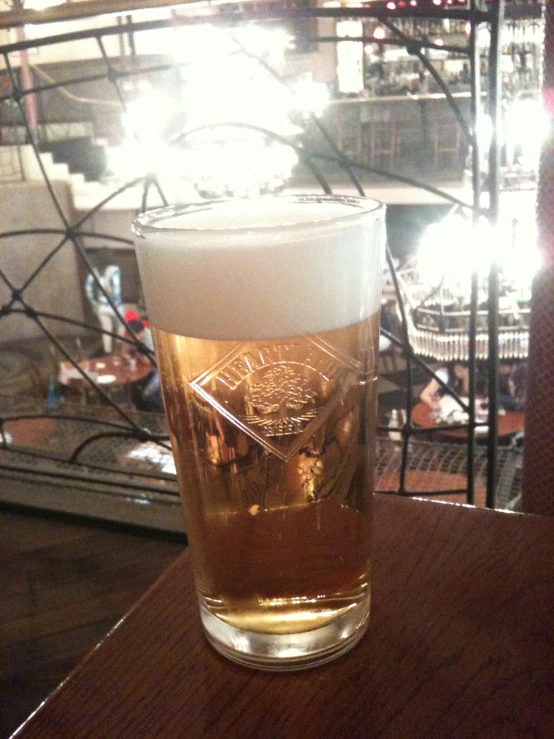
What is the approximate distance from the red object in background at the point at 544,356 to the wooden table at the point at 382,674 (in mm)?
334

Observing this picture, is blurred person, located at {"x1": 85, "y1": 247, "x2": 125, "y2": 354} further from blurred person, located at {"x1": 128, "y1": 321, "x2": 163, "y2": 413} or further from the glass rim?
the glass rim

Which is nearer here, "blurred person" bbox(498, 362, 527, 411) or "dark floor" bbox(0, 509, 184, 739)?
"dark floor" bbox(0, 509, 184, 739)

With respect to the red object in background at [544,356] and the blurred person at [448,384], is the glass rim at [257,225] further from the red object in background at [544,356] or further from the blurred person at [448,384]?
the blurred person at [448,384]

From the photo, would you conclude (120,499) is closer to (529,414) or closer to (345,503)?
(529,414)

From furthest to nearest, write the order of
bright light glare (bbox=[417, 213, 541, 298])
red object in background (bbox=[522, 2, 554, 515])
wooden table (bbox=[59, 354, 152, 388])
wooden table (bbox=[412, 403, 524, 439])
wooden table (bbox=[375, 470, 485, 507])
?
wooden table (bbox=[59, 354, 152, 388]) → wooden table (bbox=[412, 403, 524, 439]) → bright light glare (bbox=[417, 213, 541, 298]) → wooden table (bbox=[375, 470, 485, 507]) → red object in background (bbox=[522, 2, 554, 515])

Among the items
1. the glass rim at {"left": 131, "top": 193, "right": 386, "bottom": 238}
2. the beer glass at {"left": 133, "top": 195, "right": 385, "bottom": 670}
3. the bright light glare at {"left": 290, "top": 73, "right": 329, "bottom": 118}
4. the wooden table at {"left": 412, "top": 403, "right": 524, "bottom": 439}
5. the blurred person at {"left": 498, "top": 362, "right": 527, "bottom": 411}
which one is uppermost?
the bright light glare at {"left": 290, "top": 73, "right": 329, "bottom": 118}

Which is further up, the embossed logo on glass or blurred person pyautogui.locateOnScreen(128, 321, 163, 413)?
the embossed logo on glass

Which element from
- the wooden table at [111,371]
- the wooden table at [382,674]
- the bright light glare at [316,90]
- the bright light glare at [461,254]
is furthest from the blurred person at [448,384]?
the wooden table at [382,674]

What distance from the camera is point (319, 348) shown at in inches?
13.9

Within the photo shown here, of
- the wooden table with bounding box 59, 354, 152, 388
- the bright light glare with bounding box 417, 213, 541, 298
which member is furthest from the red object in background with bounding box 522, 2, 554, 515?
the wooden table with bounding box 59, 354, 152, 388

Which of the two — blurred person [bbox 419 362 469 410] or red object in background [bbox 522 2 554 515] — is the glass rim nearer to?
red object in background [bbox 522 2 554 515]

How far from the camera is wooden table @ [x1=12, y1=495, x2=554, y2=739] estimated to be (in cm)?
36

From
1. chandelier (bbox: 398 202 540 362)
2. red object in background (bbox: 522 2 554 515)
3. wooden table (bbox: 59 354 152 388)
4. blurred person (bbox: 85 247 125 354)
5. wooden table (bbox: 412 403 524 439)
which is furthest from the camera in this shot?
blurred person (bbox: 85 247 125 354)

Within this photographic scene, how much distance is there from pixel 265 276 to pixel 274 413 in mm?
72
